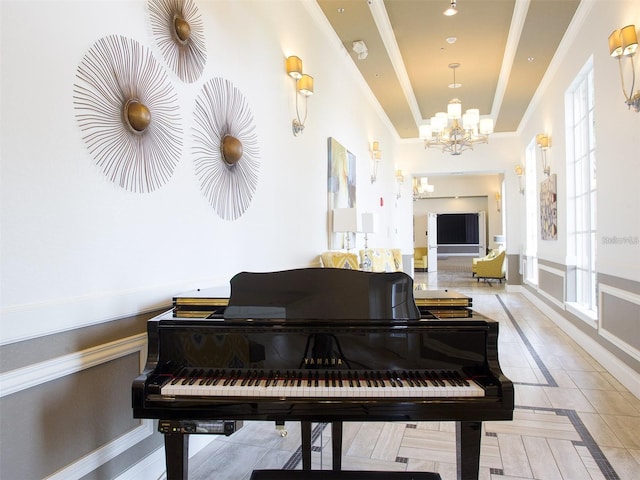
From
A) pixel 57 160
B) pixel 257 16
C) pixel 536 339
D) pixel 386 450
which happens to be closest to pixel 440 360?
pixel 386 450

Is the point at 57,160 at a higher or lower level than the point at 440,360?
higher

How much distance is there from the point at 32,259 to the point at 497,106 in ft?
28.6

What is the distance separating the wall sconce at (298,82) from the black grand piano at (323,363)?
2762 millimetres

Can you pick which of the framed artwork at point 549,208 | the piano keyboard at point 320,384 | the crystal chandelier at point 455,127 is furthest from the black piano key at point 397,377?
the framed artwork at point 549,208

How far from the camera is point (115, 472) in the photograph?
6.49ft

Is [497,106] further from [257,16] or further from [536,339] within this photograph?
[257,16]

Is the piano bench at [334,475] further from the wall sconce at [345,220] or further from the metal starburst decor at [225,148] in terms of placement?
the wall sconce at [345,220]

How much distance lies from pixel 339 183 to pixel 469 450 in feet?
14.3

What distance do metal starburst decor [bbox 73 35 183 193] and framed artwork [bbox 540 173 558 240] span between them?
19.4ft

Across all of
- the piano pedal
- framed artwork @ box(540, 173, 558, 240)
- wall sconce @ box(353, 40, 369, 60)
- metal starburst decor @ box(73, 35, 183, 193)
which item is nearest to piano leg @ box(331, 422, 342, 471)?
the piano pedal

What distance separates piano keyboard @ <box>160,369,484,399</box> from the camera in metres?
1.57

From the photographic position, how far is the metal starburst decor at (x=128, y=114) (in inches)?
73.2

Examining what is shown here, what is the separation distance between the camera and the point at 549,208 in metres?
6.82

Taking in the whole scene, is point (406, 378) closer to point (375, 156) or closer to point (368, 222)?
point (368, 222)
